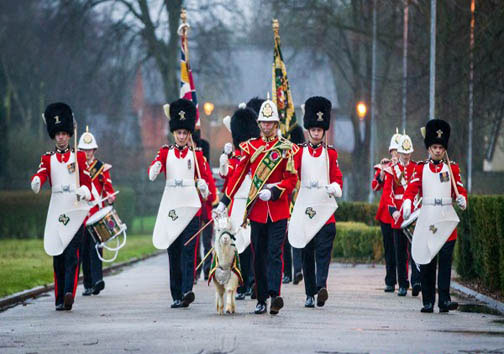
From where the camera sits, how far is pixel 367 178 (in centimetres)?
4938

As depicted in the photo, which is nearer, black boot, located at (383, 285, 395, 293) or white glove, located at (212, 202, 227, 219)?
white glove, located at (212, 202, 227, 219)

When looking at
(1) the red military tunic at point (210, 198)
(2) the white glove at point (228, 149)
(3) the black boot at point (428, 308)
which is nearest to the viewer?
(3) the black boot at point (428, 308)

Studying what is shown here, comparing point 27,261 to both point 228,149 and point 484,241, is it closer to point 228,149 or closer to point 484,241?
point 228,149

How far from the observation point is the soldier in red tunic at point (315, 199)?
1480cm

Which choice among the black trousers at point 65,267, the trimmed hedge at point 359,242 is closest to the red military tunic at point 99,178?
the black trousers at point 65,267

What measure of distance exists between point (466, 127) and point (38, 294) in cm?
2008

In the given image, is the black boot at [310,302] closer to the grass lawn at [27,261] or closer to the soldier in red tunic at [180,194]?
the soldier in red tunic at [180,194]

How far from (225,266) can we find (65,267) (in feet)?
7.44

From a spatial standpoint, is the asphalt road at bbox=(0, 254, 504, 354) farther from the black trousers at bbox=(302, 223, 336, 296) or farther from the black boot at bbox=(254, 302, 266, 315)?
the black trousers at bbox=(302, 223, 336, 296)

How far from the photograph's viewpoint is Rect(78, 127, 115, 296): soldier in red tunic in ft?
58.1

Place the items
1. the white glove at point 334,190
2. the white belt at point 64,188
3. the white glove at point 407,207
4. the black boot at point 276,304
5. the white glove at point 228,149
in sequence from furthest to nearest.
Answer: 1. the white glove at point 228,149
2. the white belt at point 64,188
3. the white glove at point 407,207
4. the white glove at point 334,190
5. the black boot at point 276,304

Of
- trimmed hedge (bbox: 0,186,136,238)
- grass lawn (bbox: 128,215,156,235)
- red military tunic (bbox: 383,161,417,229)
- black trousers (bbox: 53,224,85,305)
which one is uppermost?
red military tunic (bbox: 383,161,417,229)

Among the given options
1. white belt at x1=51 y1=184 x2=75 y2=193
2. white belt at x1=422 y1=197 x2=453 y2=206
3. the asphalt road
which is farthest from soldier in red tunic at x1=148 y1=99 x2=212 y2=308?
white belt at x1=422 y1=197 x2=453 y2=206

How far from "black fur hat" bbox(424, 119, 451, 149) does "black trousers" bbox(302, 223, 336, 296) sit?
1534mm
